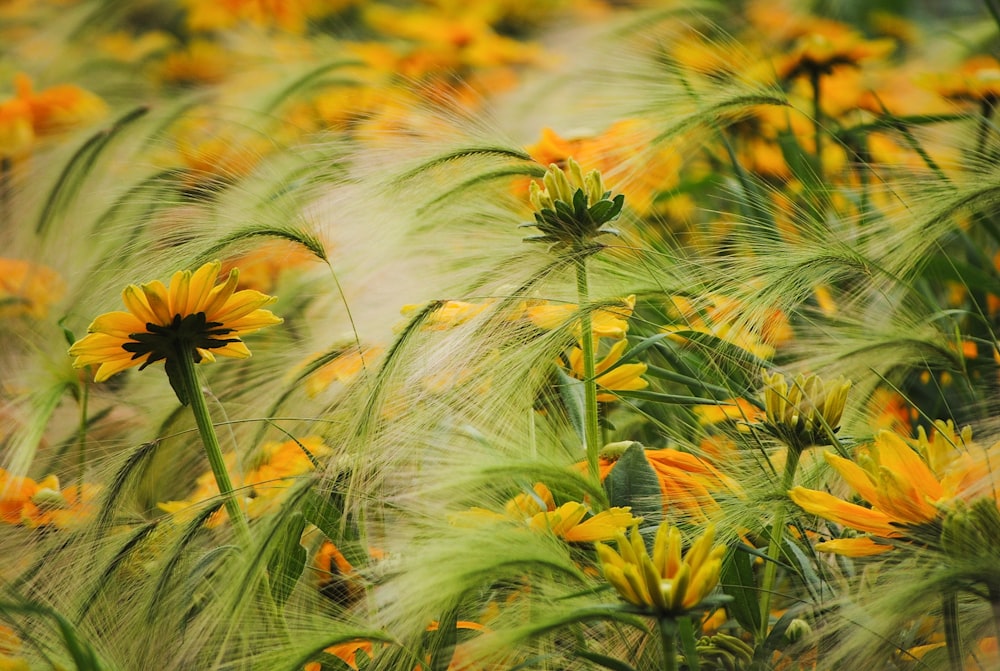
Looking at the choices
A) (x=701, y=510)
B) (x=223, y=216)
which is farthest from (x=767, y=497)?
(x=223, y=216)

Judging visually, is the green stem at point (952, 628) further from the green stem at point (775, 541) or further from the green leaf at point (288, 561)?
the green leaf at point (288, 561)

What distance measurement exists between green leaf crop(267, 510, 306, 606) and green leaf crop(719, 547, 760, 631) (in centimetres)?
24

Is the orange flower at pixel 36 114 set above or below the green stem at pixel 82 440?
above

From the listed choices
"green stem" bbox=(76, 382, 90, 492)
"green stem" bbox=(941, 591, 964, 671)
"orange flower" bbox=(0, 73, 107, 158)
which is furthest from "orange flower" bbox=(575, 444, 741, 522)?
"orange flower" bbox=(0, 73, 107, 158)

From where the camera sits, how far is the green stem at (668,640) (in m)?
0.44

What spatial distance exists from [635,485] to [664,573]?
9cm

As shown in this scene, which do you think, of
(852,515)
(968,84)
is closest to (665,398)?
(852,515)

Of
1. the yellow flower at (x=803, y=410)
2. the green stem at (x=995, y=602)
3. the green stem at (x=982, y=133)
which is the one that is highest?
the green stem at (x=982, y=133)

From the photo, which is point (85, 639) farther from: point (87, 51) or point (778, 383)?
point (87, 51)

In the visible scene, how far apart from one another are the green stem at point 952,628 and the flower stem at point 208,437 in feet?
1.19

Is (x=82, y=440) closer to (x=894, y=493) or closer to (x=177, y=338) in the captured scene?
(x=177, y=338)

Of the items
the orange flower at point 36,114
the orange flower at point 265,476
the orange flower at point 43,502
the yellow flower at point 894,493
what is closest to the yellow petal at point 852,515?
the yellow flower at point 894,493

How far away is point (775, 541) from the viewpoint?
1.70 feet

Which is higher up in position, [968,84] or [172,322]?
[968,84]
